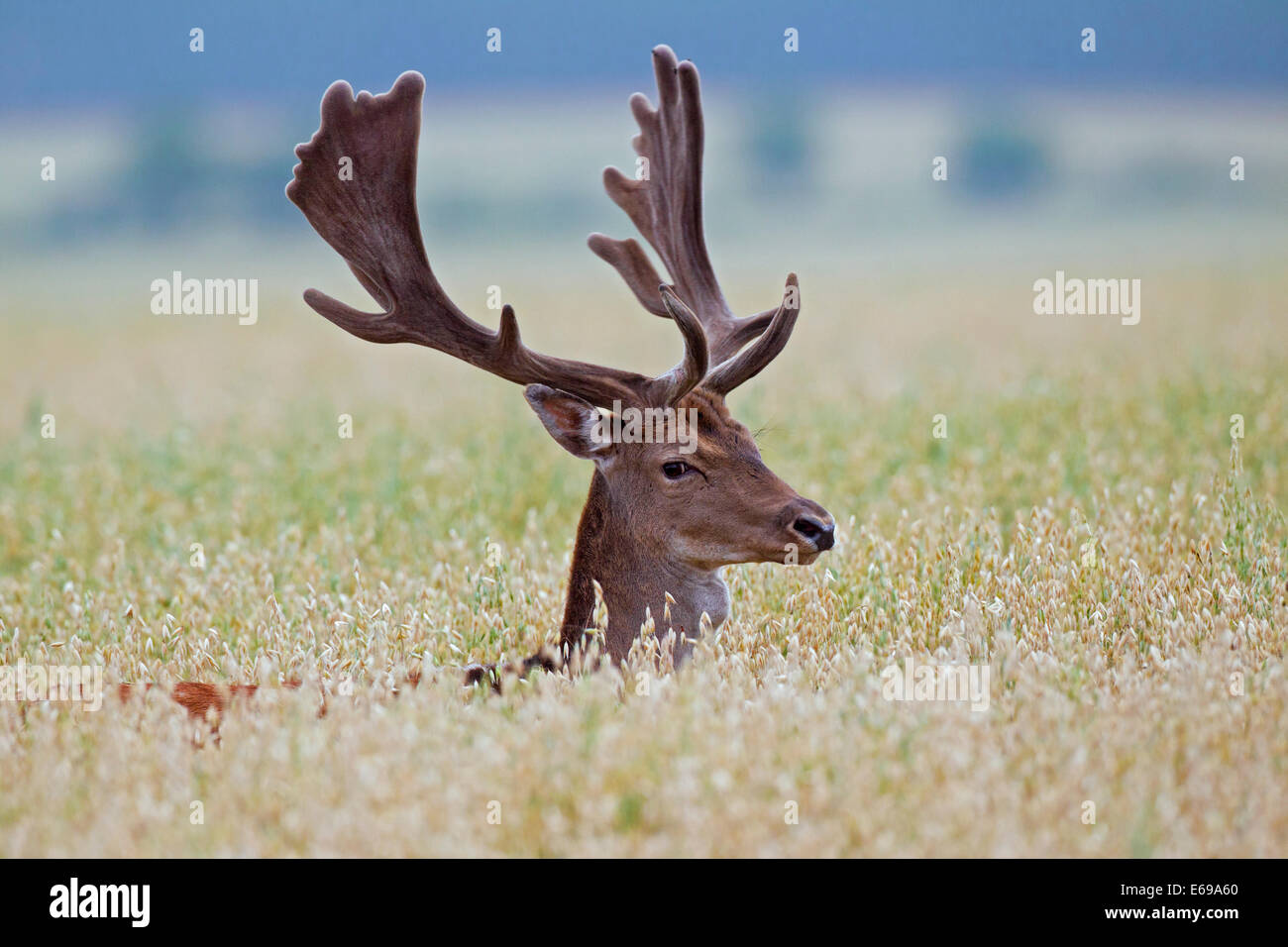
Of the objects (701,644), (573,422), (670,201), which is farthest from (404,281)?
(701,644)

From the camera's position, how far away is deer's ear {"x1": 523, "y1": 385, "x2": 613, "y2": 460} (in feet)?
19.8

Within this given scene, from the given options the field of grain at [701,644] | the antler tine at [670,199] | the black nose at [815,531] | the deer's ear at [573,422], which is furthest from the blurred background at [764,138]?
the black nose at [815,531]

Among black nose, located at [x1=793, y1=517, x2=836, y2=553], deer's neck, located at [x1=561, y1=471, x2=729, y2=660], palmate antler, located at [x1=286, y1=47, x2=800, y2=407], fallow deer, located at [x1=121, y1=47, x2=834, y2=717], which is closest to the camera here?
black nose, located at [x1=793, y1=517, x2=836, y2=553]

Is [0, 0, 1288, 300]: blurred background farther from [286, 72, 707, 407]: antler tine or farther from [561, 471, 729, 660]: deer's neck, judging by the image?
[561, 471, 729, 660]: deer's neck

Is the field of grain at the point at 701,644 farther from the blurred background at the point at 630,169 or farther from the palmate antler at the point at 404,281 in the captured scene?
the blurred background at the point at 630,169

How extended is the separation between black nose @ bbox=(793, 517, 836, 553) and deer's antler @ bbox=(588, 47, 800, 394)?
1553mm

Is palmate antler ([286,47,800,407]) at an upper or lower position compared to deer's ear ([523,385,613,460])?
upper

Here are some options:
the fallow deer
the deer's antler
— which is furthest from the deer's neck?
the deer's antler

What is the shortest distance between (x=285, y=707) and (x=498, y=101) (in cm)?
10920

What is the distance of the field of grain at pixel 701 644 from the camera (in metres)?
4.32

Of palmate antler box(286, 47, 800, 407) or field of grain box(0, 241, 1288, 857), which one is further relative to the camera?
palmate antler box(286, 47, 800, 407)

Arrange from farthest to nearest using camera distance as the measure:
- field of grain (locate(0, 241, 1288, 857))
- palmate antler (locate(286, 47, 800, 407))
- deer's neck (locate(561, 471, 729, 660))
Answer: palmate antler (locate(286, 47, 800, 407))
deer's neck (locate(561, 471, 729, 660))
field of grain (locate(0, 241, 1288, 857))

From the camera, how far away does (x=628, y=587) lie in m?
6.05

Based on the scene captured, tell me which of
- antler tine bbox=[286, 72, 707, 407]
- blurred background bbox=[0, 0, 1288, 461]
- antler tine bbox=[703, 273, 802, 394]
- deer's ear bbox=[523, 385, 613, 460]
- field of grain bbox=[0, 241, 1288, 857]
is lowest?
field of grain bbox=[0, 241, 1288, 857]
